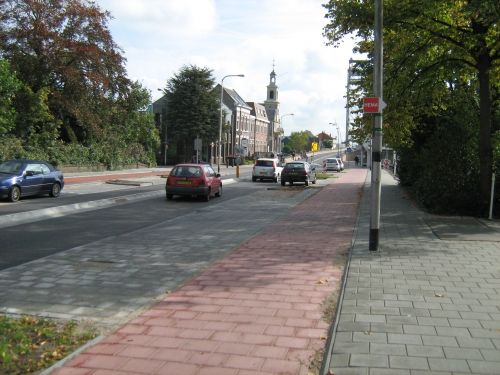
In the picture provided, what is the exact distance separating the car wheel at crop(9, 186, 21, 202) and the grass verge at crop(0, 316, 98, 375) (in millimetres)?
14254

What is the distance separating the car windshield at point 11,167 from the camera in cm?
1906

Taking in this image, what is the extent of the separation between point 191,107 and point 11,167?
47223 mm

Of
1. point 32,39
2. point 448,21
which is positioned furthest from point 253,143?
point 448,21

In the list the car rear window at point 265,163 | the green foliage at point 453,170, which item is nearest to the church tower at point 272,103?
the car rear window at point 265,163

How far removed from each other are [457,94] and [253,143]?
9818cm

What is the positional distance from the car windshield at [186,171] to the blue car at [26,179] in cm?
470

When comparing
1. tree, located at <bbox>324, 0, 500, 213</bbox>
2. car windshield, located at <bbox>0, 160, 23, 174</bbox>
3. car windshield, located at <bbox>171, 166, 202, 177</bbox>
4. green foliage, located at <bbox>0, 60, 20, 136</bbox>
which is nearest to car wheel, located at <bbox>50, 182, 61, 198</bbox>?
car windshield, located at <bbox>0, 160, 23, 174</bbox>

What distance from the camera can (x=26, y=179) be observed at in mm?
19047

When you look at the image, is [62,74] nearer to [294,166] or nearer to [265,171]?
[265,171]

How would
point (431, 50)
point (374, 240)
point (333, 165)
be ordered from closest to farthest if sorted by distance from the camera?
Answer: point (374, 240), point (431, 50), point (333, 165)

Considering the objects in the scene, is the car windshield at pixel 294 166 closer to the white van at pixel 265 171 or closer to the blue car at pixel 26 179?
the white van at pixel 265 171

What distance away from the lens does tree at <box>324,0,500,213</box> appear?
14508mm

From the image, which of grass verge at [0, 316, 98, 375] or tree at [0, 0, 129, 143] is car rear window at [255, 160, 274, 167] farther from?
grass verge at [0, 316, 98, 375]

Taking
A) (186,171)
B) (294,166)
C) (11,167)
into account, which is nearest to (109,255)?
(186,171)
